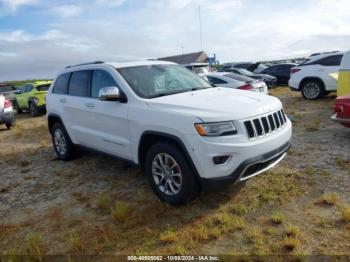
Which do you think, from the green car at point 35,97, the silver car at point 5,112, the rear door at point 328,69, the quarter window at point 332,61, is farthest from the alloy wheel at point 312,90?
the green car at point 35,97

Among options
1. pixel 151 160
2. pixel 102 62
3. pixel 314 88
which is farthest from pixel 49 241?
pixel 314 88

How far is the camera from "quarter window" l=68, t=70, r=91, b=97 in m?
5.63

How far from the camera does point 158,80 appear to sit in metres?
4.96

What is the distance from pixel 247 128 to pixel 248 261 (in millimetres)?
1397

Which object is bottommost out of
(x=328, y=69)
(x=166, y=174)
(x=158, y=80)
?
(x=166, y=174)

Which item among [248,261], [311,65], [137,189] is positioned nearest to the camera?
[248,261]

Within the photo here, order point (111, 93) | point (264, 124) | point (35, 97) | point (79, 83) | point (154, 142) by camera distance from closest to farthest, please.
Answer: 1. point (264, 124)
2. point (154, 142)
3. point (111, 93)
4. point (79, 83)
5. point (35, 97)

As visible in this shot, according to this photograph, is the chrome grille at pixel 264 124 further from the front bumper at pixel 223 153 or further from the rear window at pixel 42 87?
the rear window at pixel 42 87

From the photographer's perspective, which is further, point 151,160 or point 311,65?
point 311,65

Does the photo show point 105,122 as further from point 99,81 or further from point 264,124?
point 264,124

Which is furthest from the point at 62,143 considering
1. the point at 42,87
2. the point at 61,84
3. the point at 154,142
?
the point at 42,87

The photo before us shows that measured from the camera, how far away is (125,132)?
466 centimetres

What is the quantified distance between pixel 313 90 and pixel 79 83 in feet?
31.1

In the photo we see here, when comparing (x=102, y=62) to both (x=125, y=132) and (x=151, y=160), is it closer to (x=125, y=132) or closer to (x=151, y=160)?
(x=125, y=132)
